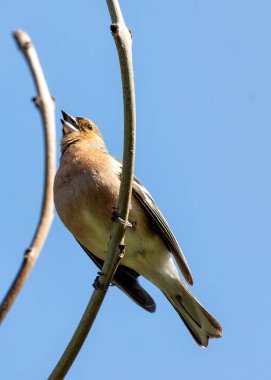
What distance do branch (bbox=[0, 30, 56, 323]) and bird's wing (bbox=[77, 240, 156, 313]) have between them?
4.69 metres

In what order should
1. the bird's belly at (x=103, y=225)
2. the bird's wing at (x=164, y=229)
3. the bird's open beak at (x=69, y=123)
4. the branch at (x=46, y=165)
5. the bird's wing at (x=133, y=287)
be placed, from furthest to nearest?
1. the bird's open beak at (x=69, y=123)
2. the bird's wing at (x=133, y=287)
3. the bird's wing at (x=164, y=229)
4. the bird's belly at (x=103, y=225)
5. the branch at (x=46, y=165)

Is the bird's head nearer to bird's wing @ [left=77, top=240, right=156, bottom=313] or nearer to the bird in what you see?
the bird

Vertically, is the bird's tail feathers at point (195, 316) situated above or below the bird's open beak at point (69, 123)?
below

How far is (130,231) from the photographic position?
736cm

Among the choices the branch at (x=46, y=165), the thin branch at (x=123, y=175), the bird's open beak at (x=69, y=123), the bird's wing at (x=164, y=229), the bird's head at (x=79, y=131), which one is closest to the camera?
the branch at (x=46, y=165)

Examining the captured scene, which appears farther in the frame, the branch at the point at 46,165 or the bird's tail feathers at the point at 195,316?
the bird's tail feathers at the point at 195,316

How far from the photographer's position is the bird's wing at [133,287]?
7742mm

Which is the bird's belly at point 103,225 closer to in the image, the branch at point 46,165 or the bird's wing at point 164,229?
the bird's wing at point 164,229

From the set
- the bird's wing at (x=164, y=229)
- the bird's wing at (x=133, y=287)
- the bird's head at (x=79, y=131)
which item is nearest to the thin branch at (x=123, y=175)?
the bird's wing at (x=164, y=229)

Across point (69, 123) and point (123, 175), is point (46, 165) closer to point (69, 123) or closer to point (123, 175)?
point (123, 175)

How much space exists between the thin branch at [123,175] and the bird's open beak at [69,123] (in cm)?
482

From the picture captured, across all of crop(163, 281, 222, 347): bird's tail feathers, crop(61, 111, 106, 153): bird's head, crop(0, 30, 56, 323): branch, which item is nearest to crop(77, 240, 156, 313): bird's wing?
crop(163, 281, 222, 347): bird's tail feathers

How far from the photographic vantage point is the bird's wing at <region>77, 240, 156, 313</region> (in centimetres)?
774

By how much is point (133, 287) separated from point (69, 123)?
268 centimetres
